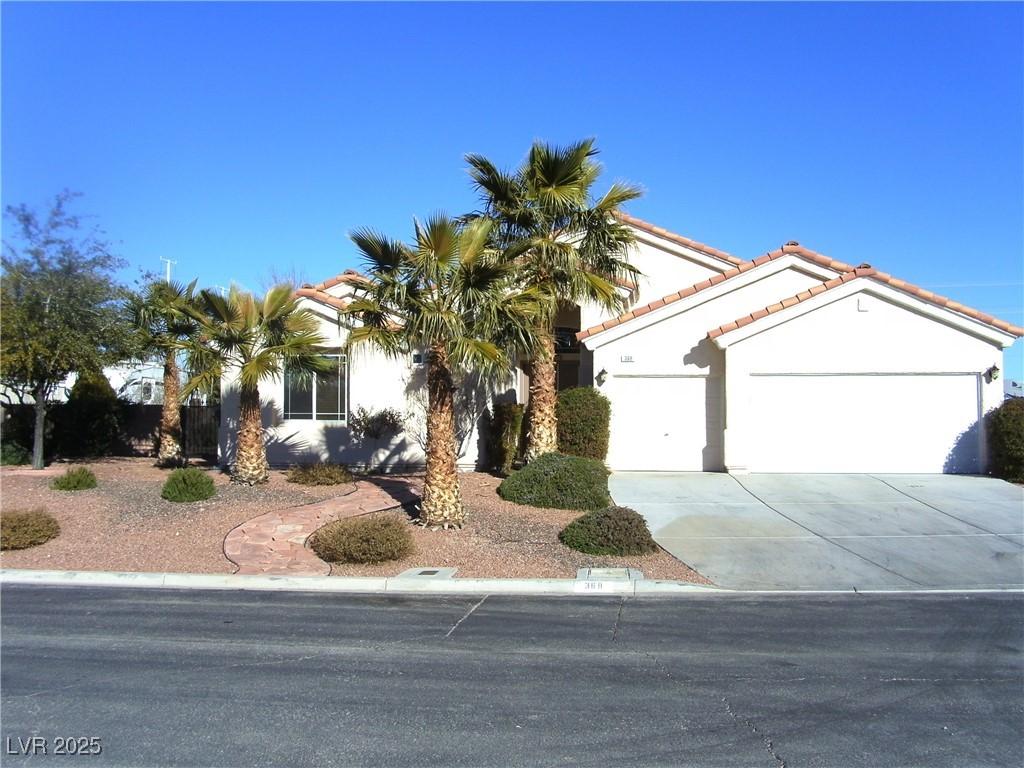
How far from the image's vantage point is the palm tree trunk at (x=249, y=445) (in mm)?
15953

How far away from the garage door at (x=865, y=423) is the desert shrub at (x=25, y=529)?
41.0 feet

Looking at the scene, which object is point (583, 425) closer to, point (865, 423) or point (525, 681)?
point (865, 423)

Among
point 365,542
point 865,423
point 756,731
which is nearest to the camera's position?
point 756,731

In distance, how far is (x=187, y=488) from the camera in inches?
570

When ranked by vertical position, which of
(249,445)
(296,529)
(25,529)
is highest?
(249,445)

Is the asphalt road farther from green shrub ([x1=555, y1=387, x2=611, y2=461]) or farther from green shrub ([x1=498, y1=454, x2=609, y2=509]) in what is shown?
green shrub ([x1=555, y1=387, x2=611, y2=461])

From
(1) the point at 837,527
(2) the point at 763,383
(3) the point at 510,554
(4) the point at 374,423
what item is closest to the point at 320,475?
(4) the point at 374,423

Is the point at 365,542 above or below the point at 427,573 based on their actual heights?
above

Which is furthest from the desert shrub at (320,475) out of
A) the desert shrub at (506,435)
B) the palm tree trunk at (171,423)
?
the palm tree trunk at (171,423)

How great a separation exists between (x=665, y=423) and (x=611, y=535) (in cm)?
674

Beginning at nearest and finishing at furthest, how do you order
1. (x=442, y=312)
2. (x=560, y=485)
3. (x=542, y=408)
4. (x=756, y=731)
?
(x=756, y=731), (x=442, y=312), (x=560, y=485), (x=542, y=408)

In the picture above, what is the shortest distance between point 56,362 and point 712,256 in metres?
15.7

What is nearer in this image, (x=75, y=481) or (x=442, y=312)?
(x=442, y=312)

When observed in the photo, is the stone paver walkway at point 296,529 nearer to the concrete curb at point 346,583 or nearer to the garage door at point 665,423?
the concrete curb at point 346,583
